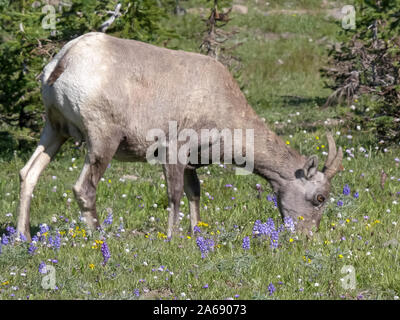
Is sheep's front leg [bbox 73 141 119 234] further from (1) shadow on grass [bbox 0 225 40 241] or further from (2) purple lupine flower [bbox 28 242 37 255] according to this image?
(2) purple lupine flower [bbox 28 242 37 255]

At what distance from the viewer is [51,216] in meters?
8.95

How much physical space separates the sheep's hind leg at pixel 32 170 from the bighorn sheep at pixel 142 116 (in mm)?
12

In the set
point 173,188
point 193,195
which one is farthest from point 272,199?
point 173,188

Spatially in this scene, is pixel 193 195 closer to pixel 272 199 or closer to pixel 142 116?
pixel 272 199

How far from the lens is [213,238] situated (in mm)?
7695

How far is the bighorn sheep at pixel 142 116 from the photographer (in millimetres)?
7512

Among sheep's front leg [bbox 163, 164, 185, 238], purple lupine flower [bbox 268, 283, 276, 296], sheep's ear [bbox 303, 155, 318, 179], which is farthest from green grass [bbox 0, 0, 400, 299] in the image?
sheep's ear [bbox 303, 155, 318, 179]

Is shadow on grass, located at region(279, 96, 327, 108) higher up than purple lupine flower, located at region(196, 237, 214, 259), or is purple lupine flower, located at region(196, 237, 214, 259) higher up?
purple lupine flower, located at region(196, 237, 214, 259)

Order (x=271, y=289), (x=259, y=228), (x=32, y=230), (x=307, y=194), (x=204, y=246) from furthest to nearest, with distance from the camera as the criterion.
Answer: (x=307, y=194) → (x=32, y=230) → (x=259, y=228) → (x=204, y=246) → (x=271, y=289)

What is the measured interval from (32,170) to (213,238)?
2.26 metres

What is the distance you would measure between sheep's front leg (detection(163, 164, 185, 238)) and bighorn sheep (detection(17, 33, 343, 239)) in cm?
1

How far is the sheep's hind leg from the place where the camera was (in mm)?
7879
